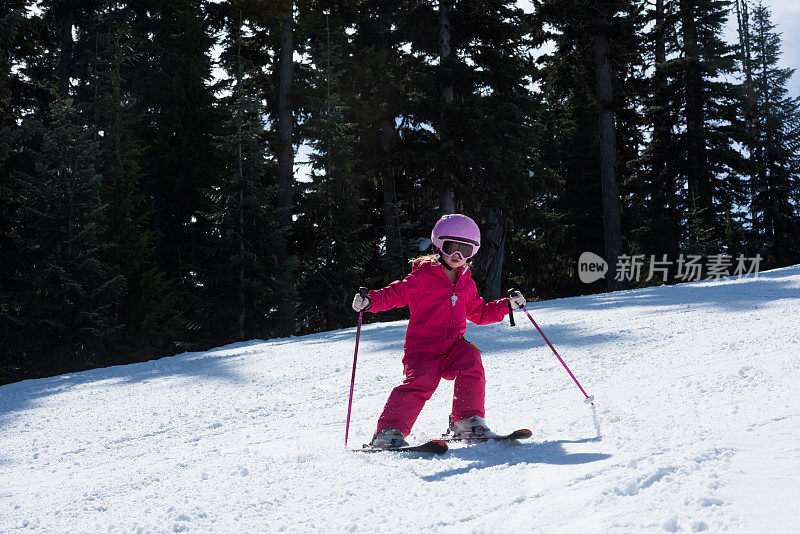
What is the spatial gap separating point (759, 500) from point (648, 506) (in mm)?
361

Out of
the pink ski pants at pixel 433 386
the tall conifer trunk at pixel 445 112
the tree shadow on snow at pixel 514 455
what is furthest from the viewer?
the tall conifer trunk at pixel 445 112

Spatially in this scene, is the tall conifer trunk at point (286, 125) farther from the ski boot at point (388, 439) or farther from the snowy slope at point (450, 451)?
the ski boot at point (388, 439)

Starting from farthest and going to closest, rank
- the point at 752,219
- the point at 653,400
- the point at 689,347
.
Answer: the point at 752,219, the point at 689,347, the point at 653,400

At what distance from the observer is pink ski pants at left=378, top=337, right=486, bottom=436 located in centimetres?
357

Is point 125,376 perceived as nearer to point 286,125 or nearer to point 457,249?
point 457,249

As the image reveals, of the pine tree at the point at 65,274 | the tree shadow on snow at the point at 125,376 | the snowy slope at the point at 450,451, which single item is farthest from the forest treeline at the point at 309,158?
the snowy slope at the point at 450,451

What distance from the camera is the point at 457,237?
12.6ft

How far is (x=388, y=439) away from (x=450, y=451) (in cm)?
37

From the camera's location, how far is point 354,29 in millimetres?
20844

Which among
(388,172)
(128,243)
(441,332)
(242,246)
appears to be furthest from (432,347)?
(388,172)

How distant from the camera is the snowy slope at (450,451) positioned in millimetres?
2297

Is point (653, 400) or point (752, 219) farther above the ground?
point (752, 219)

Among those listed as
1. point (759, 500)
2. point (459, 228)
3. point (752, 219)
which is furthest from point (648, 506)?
point (752, 219)

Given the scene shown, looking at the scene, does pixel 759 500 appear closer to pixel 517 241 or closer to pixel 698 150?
pixel 517 241
